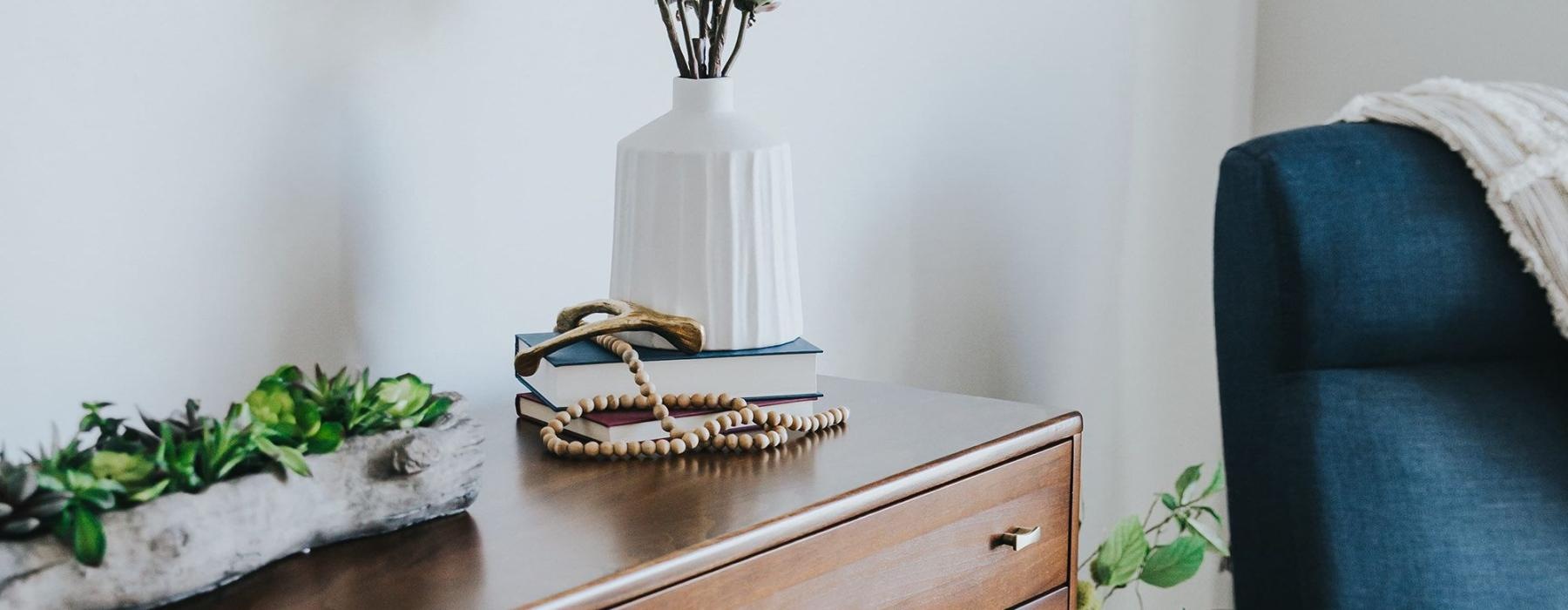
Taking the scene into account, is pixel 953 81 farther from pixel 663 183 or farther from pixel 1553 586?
pixel 1553 586

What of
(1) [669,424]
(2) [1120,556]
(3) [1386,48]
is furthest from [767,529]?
(3) [1386,48]

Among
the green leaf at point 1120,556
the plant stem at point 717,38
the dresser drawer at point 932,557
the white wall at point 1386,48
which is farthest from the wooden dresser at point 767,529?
the white wall at point 1386,48

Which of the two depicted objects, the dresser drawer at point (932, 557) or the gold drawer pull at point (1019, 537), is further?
the gold drawer pull at point (1019, 537)

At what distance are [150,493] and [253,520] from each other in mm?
52

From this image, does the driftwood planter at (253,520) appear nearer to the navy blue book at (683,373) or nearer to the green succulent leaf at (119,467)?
the green succulent leaf at (119,467)

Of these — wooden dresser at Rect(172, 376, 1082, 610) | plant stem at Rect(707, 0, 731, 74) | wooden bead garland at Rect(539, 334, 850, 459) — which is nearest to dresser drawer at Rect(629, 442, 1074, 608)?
wooden dresser at Rect(172, 376, 1082, 610)

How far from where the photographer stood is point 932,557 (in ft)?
2.70

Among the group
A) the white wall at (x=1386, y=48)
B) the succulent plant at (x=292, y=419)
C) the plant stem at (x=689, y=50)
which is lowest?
the succulent plant at (x=292, y=419)

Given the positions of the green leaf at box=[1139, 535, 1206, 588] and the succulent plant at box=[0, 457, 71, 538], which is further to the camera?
the green leaf at box=[1139, 535, 1206, 588]

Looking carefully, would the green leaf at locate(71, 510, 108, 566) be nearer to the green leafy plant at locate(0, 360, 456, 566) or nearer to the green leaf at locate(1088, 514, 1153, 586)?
the green leafy plant at locate(0, 360, 456, 566)

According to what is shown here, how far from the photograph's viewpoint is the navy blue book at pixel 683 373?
85cm

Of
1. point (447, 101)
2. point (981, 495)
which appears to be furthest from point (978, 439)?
point (447, 101)

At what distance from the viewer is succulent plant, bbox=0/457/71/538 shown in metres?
0.51

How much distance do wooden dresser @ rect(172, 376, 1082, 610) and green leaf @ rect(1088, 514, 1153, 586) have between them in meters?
0.50
